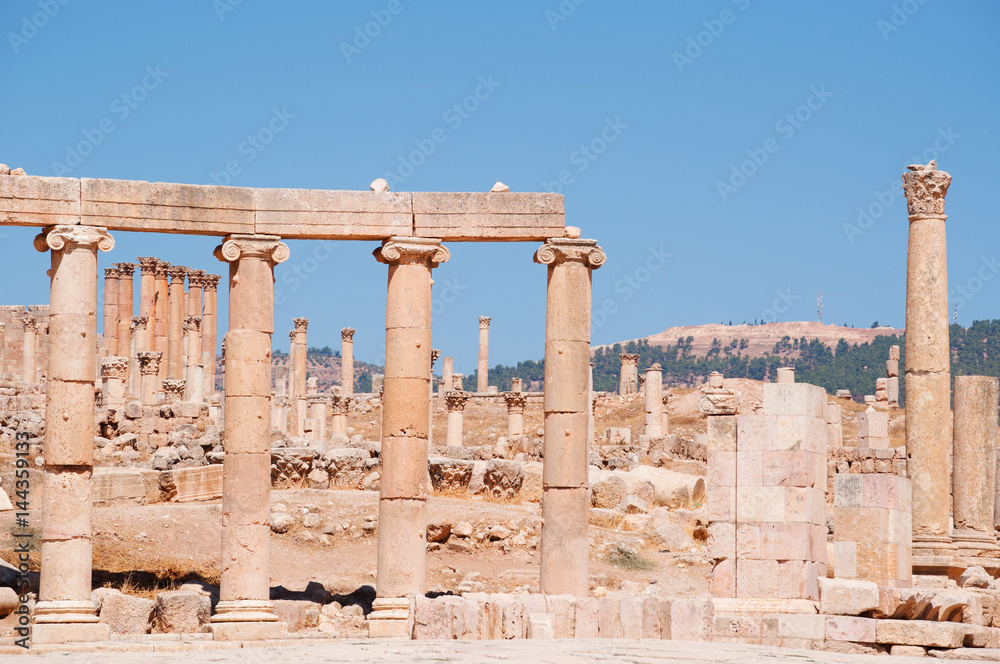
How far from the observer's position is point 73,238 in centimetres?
1930

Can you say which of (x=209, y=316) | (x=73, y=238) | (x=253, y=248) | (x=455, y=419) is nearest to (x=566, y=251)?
(x=253, y=248)

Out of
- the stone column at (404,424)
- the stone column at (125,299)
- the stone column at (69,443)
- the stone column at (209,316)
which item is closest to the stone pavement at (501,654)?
the stone column at (69,443)

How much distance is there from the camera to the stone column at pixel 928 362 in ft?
76.7

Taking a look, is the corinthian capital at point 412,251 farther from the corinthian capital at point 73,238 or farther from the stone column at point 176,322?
the stone column at point 176,322

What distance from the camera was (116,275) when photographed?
5700 cm

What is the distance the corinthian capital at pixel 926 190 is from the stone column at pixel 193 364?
34792mm

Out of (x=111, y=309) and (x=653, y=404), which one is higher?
(x=111, y=309)

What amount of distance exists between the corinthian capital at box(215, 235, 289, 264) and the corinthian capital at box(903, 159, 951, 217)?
11751 millimetres

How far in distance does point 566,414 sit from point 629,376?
56328 millimetres

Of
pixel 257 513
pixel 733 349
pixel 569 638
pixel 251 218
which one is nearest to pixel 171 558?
pixel 257 513

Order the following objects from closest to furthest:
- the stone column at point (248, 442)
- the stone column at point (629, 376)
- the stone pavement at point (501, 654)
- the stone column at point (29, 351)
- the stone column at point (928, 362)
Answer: the stone pavement at point (501, 654)
the stone column at point (248, 442)
the stone column at point (928, 362)
the stone column at point (29, 351)
the stone column at point (629, 376)

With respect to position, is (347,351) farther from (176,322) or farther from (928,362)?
(928,362)

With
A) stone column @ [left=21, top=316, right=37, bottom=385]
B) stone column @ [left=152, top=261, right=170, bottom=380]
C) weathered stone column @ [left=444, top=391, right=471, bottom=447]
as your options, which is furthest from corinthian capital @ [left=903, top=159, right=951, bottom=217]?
stone column @ [left=21, top=316, right=37, bottom=385]

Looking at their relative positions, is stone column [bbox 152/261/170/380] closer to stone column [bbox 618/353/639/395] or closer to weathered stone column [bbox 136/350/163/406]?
weathered stone column [bbox 136/350/163/406]
